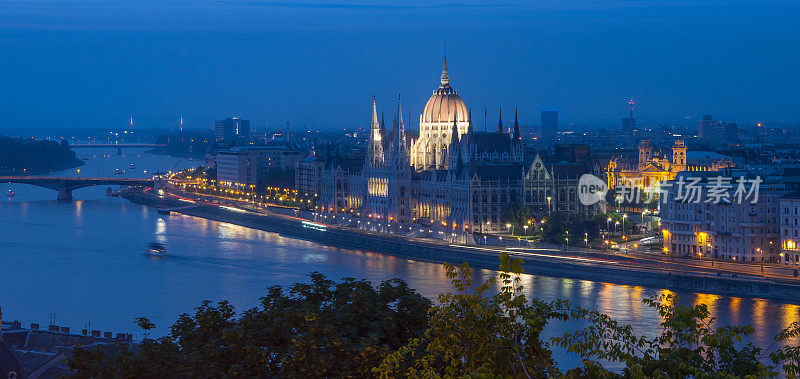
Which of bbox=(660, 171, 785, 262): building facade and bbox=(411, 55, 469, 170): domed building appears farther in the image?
bbox=(411, 55, 469, 170): domed building

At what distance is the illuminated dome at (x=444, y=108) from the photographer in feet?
178

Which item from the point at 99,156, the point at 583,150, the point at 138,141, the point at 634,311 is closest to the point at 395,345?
the point at 634,311

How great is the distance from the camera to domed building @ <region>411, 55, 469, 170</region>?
53750mm

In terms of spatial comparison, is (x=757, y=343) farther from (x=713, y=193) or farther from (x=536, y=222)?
(x=536, y=222)

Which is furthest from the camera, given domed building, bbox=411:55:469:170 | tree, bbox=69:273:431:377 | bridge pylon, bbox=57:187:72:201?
bridge pylon, bbox=57:187:72:201

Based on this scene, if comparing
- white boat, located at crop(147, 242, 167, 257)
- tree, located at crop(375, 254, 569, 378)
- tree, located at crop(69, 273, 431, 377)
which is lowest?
white boat, located at crop(147, 242, 167, 257)

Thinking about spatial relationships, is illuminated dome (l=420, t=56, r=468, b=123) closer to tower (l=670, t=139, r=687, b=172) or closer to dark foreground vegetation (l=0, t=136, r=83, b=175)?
tower (l=670, t=139, r=687, b=172)

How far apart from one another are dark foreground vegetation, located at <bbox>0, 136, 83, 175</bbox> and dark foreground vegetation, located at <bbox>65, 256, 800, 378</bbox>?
82.3 m

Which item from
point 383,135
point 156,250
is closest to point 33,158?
point 383,135

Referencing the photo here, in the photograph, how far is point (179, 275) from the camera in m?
31.8

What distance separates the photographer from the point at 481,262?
36469 millimetres

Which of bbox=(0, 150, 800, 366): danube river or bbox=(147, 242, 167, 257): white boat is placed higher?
bbox=(147, 242, 167, 257): white boat

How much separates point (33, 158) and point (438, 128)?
57.6 meters

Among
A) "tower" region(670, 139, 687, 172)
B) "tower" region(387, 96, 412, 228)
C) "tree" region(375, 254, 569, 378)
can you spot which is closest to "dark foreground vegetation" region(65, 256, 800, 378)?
"tree" region(375, 254, 569, 378)
